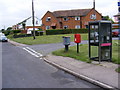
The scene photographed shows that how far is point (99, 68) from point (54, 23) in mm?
53255

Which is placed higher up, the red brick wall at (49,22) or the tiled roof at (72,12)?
the tiled roof at (72,12)

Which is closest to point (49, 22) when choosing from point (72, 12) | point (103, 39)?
point (72, 12)

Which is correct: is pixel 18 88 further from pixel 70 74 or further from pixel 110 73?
pixel 110 73

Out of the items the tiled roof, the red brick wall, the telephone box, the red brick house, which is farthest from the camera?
the red brick wall

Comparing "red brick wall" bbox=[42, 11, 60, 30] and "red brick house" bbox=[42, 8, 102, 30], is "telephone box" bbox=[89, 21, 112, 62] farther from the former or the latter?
"red brick wall" bbox=[42, 11, 60, 30]

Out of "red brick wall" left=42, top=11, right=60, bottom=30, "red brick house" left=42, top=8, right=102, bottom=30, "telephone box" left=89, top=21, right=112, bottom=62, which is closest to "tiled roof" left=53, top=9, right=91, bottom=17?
"red brick house" left=42, top=8, right=102, bottom=30

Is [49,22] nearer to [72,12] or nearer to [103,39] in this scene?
[72,12]

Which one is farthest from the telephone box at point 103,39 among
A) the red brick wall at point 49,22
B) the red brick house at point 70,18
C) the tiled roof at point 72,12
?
the red brick wall at point 49,22

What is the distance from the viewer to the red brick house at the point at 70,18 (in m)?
58.4

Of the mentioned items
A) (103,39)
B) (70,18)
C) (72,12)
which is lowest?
(103,39)

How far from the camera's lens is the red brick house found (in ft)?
192

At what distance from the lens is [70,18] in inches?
2346

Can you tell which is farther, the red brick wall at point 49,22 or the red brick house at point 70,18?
the red brick wall at point 49,22

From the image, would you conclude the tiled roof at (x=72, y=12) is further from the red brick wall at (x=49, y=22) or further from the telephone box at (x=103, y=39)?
the telephone box at (x=103, y=39)
